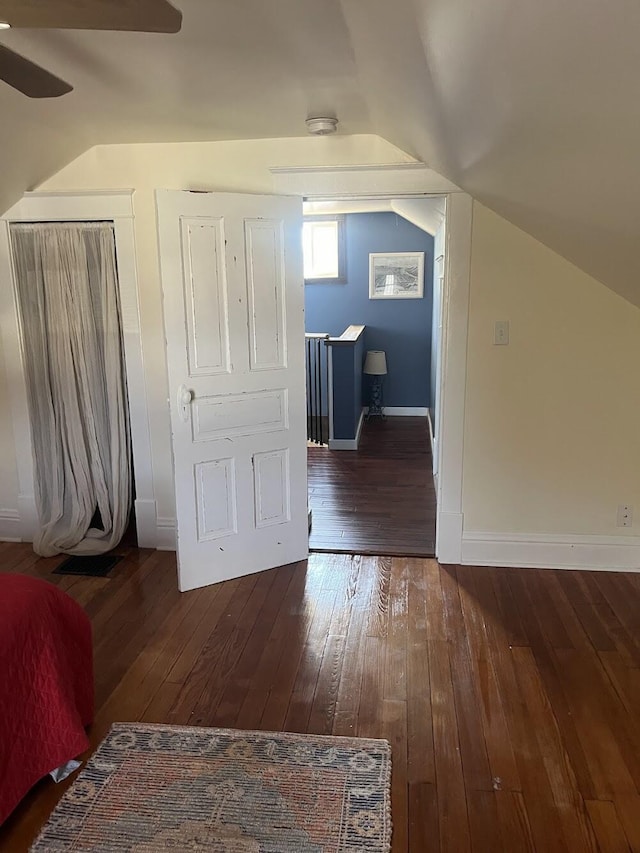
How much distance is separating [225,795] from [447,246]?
101 inches

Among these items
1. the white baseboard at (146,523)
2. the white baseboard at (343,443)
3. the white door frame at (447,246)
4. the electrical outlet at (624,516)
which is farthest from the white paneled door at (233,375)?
the white baseboard at (343,443)

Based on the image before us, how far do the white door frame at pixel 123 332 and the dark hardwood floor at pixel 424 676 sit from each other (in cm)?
35

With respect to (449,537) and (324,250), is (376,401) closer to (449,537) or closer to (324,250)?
(324,250)

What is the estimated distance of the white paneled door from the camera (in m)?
3.02

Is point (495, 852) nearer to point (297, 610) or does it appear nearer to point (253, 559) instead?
point (297, 610)

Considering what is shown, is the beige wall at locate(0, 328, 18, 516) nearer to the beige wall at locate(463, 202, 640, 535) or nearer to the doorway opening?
the doorway opening

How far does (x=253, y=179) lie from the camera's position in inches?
129

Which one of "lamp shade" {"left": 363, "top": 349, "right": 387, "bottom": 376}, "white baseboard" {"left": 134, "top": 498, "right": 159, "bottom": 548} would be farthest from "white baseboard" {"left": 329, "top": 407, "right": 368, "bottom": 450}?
"white baseboard" {"left": 134, "top": 498, "right": 159, "bottom": 548}

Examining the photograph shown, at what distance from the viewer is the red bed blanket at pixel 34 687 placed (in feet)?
5.85

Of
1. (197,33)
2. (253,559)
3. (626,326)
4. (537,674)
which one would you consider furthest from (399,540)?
(197,33)

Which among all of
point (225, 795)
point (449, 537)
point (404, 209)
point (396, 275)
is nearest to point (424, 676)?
point (225, 795)

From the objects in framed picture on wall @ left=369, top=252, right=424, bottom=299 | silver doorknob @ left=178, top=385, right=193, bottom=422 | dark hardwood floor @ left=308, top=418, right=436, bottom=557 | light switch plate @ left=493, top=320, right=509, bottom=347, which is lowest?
dark hardwood floor @ left=308, top=418, right=436, bottom=557

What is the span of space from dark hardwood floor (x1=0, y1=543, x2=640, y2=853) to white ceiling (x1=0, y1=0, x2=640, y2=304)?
1.54 m

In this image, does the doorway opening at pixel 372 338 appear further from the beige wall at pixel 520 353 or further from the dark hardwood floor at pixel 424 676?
the dark hardwood floor at pixel 424 676
